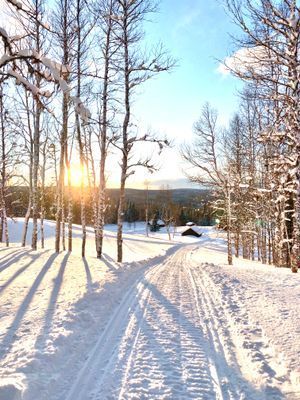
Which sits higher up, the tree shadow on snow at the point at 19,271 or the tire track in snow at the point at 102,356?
the tree shadow on snow at the point at 19,271

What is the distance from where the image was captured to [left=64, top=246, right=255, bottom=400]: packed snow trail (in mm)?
4004

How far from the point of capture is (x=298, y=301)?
25.8 ft

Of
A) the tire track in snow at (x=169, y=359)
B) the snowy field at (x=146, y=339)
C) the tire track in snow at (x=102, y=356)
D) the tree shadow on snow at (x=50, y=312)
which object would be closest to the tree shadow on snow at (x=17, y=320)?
the snowy field at (x=146, y=339)

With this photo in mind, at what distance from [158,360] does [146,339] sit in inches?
33.6

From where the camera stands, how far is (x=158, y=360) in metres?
4.80

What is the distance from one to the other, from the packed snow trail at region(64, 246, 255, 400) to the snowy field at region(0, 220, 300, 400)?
14 mm

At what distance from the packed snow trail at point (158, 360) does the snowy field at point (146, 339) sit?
1cm

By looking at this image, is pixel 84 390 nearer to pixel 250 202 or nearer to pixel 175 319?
pixel 175 319

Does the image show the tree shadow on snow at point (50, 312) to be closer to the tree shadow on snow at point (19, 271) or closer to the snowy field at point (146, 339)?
the snowy field at point (146, 339)

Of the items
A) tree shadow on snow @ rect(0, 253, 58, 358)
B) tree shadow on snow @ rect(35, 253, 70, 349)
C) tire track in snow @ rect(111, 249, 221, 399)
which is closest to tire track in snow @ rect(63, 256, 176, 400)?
tire track in snow @ rect(111, 249, 221, 399)

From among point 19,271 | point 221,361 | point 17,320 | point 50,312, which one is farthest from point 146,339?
point 19,271

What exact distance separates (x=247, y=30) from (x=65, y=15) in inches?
341

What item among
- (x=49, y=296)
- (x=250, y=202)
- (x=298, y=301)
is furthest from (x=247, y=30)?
(x=250, y=202)

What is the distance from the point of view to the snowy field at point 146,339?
4.12m
